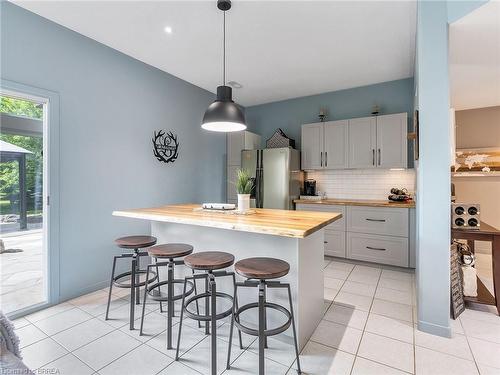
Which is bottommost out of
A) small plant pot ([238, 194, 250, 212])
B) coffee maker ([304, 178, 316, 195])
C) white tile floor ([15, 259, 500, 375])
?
white tile floor ([15, 259, 500, 375])

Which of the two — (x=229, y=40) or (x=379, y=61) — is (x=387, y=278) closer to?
(x=379, y=61)

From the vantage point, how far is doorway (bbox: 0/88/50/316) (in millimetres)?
2508

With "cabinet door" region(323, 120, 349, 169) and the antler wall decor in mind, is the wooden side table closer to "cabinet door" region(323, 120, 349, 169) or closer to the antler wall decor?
"cabinet door" region(323, 120, 349, 169)

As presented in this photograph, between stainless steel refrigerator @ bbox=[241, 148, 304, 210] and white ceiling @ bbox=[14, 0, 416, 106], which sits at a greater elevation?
white ceiling @ bbox=[14, 0, 416, 106]

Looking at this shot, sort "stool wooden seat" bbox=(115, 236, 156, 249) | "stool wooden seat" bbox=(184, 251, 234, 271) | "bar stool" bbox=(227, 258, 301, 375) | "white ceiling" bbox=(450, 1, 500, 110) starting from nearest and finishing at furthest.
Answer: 1. "bar stool" bbox=(227, 258, 301, 375)
2. "stool wooden seat" bbox=(184, 251, 234, 271)
3. "white ceiling" bbox=(450, 1, 500, 110)
4. "stool wooden seat" bbox=(115, 236, 156, 249)

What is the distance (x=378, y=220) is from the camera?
378cm

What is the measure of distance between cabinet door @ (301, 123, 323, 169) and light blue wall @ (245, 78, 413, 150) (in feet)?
1.23

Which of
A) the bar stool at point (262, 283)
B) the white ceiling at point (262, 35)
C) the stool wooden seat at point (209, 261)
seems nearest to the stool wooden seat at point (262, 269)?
the bar stool at point (262, 283)

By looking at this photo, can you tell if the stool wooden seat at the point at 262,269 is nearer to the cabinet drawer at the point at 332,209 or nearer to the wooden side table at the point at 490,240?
the wooden side table at the point at 490,240

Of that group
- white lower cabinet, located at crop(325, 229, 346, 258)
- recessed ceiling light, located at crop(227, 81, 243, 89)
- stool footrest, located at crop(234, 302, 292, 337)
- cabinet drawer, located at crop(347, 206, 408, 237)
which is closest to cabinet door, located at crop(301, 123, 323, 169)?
cabinet drawer, located at crop(347, 206, 408, 237)

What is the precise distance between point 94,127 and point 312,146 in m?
3.31

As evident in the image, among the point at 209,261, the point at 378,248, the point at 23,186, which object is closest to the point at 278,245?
the point at 209,261

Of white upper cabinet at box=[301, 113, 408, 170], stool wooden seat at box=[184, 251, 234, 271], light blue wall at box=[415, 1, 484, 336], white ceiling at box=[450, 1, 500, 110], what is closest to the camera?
stool wooden seat at box=[184, 251, 234, 271]

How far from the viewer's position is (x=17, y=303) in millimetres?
2635
